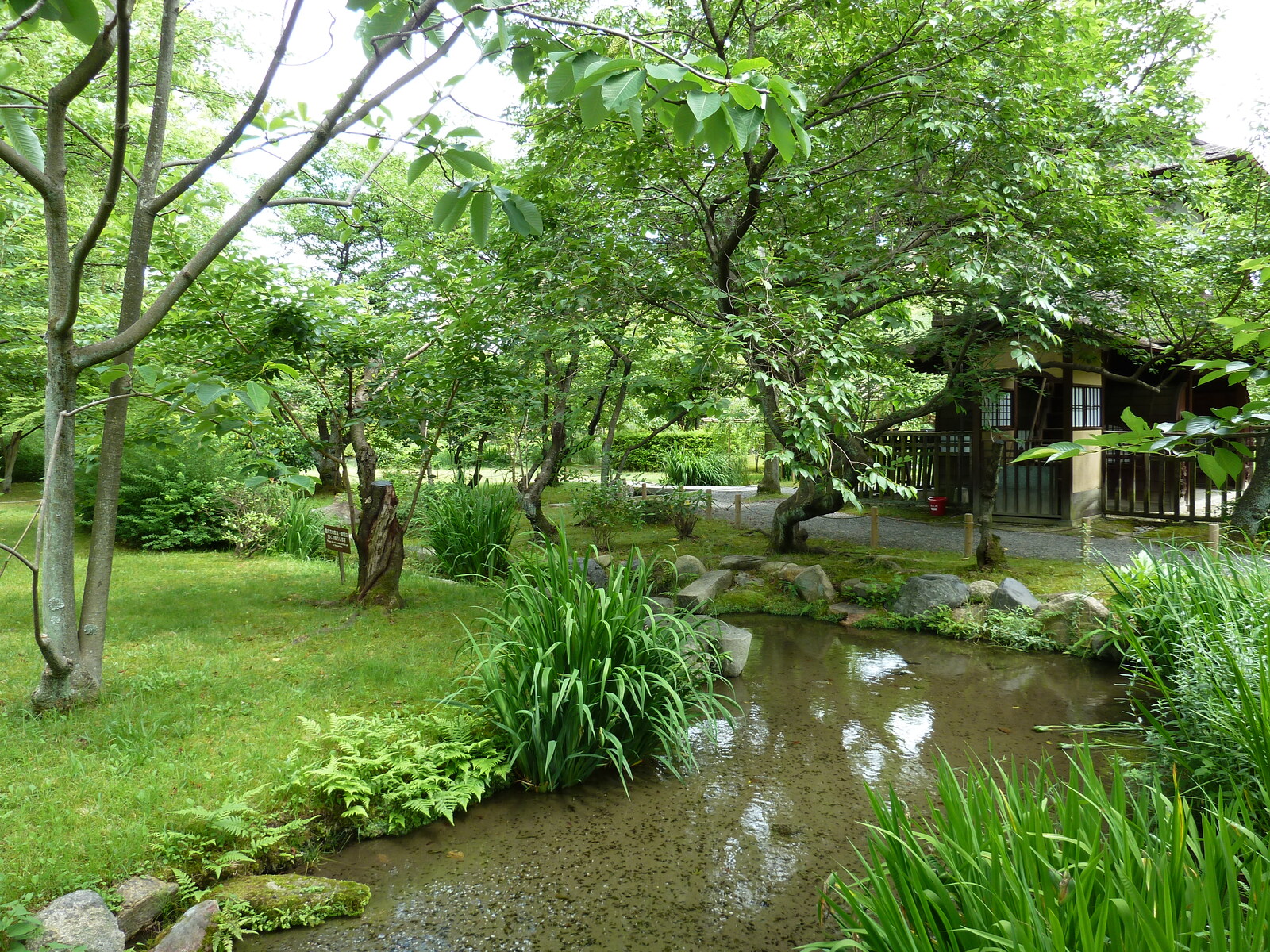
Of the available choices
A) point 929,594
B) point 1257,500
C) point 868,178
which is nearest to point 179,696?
point 929,594

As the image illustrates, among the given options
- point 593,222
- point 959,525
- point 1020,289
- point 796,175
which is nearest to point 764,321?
point 796,175

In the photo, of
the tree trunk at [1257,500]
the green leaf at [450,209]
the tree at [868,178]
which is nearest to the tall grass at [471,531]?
the tree at [868,178]

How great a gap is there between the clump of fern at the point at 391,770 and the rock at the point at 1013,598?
492 centimetres

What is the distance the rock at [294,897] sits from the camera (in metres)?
2.77

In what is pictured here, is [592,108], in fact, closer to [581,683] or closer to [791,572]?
[581,683]

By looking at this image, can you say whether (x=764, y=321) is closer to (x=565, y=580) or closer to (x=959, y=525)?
(x=565, y=580)

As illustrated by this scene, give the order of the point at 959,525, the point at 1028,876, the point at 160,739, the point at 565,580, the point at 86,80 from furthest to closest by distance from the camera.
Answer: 1. the point at 959,525
2. the point at 565,580
3. the point at 160,739
4. the point at 86,80
5. the point at 1028,876

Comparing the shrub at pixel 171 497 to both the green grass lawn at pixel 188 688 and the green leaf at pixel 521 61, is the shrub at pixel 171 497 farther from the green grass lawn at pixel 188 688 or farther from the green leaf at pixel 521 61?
the green leaf at pixel 521 61

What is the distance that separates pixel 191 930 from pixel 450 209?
2.58m

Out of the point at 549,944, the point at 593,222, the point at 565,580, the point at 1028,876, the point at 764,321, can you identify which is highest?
the point at 593,222

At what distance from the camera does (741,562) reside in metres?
8.69

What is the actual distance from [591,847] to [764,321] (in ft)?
12.5

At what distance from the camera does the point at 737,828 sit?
3514 millimetres

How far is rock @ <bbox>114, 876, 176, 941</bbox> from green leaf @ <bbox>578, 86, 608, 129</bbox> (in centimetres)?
290
